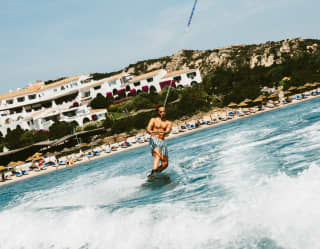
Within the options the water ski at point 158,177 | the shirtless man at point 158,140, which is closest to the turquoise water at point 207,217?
the water ski at point 158,177

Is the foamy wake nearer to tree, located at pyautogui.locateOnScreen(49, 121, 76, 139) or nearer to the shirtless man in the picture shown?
the shirtless man

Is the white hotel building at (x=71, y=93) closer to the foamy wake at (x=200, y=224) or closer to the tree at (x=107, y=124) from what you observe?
the tree at (x=107, y=124)

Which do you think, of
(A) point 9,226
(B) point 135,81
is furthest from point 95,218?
(B) point 135,81

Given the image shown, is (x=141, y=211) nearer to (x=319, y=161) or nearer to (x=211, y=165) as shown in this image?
(x=319, y=161)

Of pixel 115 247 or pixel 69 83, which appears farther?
pixel 69 83

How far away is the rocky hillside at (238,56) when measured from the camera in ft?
332

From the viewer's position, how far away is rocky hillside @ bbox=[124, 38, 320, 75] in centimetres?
10119

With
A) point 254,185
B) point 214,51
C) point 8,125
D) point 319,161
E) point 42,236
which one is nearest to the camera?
point 42,236

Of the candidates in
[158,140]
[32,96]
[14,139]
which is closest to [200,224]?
[158,140]

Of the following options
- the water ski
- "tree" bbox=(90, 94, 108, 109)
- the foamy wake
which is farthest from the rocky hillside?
the foamy wake

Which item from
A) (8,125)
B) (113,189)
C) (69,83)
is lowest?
(113,189)

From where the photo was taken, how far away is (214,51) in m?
125

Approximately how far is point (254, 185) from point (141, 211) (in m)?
2.17

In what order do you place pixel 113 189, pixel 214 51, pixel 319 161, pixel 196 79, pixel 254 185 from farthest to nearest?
pixel 214 51 → pixel 196 79 → pixel 113 189 → pixel 319 161 → pixel 254 185
